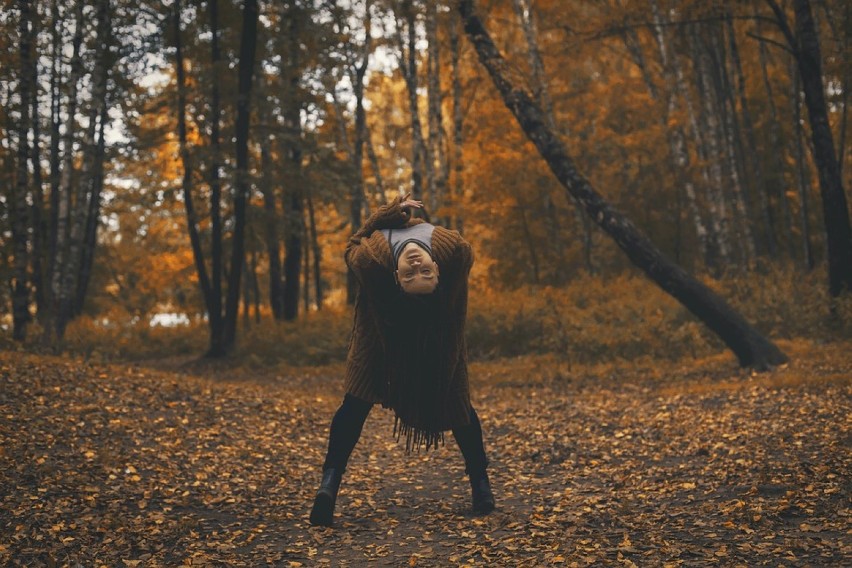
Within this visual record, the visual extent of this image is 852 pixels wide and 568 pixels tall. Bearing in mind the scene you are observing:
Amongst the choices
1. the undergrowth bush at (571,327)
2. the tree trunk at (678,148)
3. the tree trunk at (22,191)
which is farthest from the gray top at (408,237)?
the tree trunk at (678,148)

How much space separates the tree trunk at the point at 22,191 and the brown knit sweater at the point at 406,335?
9.66 m

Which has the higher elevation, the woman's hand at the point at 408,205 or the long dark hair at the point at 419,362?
the woman's hand at the point at 408,205

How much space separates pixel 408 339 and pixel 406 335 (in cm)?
3

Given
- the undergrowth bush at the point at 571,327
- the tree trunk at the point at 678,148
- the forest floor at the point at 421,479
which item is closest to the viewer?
the forest floor at the point at 421,479

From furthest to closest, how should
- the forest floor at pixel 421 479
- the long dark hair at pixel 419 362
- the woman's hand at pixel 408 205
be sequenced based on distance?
1. the woman's hand at pixel 408 205
2. the long dark hair at pixel 419 362
3. the forest floor at pixel 421 479

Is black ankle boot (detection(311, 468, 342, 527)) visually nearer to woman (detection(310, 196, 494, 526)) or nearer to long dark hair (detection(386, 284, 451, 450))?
woman (detection(310, 196, 494, 526))

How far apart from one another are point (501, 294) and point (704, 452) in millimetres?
13232

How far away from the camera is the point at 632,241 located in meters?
11.6

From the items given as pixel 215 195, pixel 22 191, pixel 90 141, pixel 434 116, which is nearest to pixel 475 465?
pixel 22 191

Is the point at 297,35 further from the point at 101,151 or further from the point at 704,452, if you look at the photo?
the point at 704,452

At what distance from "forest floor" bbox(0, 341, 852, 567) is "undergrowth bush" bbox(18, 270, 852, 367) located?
3.42 metres

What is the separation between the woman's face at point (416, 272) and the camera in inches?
176

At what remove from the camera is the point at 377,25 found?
21.6m

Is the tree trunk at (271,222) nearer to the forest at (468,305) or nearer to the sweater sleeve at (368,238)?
the forest at (468,305)
